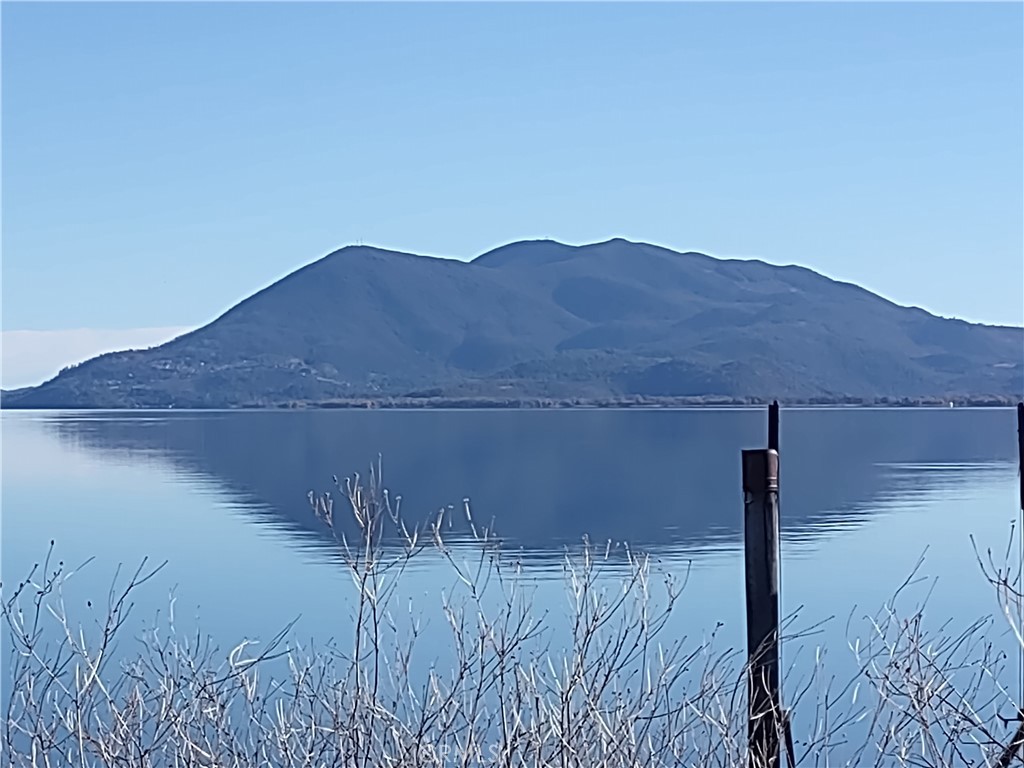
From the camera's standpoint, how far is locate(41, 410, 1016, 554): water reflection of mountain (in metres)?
27.8

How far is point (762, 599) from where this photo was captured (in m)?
6.74

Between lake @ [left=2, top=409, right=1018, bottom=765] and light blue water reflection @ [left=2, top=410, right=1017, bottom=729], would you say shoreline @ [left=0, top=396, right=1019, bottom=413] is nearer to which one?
lake @ [left=2, top=409, right=1018, bottom=765]

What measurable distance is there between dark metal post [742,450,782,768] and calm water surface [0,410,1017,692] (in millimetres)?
1551

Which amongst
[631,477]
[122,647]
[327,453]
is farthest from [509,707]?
[327,453]

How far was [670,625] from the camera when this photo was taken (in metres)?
15.4

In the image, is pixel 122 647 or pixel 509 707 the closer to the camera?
pixel 509 707

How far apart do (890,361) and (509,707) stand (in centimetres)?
17115

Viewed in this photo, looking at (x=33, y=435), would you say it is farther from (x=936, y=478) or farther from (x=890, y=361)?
(x=890, y=361)

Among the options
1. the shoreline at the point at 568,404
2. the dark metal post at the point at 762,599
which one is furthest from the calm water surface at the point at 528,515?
the shoreline at the point at 568,404

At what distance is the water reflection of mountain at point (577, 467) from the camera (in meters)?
27.8

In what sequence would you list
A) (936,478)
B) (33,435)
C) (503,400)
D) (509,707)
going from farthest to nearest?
(503,400) → (33,435) → (936,478) → (509,707)

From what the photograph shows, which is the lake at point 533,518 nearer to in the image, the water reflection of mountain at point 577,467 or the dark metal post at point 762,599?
the water reflection of mountain at point 577,467

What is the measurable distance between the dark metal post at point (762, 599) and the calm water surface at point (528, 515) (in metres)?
1.55

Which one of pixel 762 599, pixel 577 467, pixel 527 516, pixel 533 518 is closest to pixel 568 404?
pixel 577 467
